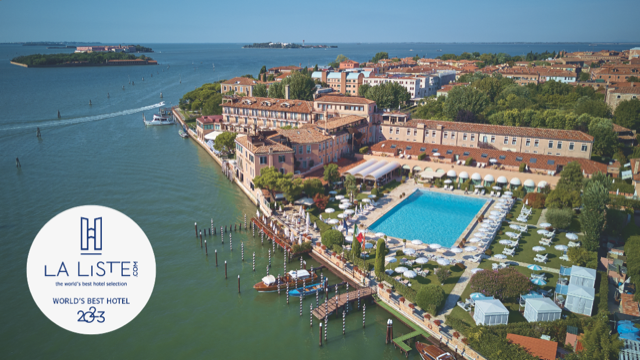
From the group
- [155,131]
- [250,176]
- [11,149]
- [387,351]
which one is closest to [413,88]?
[155,131]

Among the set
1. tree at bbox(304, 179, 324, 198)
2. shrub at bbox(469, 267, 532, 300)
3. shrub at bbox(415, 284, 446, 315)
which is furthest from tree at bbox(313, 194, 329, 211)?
shrub at bbox(469, 267, 532, 300)

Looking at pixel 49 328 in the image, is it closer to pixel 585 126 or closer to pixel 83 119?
pixel 585 126

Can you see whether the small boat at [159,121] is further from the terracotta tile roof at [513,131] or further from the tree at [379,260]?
the tree at [379,260]

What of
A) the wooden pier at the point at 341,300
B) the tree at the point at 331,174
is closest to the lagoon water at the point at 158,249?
the wooden pier at the point at 341,300

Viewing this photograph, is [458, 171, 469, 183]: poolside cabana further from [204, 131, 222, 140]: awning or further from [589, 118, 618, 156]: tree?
[204, 131, 222, 140]: awning

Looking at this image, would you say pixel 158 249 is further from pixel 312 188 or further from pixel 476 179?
pixel 476 179
